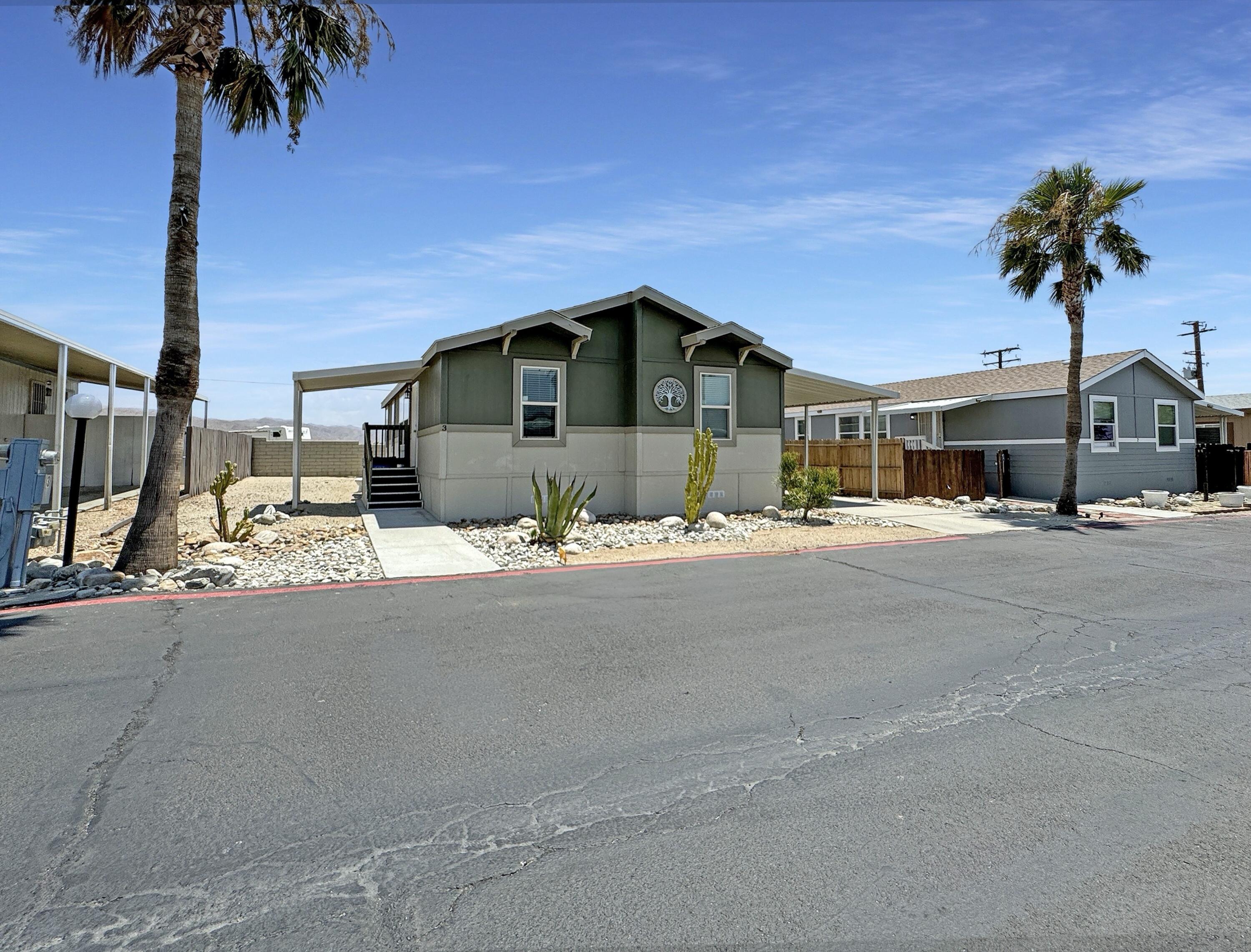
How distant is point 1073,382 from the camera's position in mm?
18203

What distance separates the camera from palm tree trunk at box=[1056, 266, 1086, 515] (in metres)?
17.8

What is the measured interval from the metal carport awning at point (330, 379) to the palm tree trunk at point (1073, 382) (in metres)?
15.7

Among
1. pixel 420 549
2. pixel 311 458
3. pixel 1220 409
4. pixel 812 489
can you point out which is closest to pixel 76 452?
pixel 420 549

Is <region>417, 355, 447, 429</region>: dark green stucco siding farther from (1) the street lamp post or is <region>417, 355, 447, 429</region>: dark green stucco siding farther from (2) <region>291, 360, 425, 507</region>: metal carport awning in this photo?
(1) the street lamp post

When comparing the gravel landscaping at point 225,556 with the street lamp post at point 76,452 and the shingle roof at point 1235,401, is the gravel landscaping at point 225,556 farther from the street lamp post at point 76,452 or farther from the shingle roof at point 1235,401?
the shingle roof at point 1235,401

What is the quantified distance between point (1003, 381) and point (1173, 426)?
569 cm

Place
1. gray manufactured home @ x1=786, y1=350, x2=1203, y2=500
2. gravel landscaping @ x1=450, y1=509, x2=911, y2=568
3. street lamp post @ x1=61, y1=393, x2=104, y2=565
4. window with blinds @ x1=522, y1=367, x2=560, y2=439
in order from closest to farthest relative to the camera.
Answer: street lamp post @ x1=61, y1=393, x2=104, y2=565 < gravel landscaping @ x1=450, y1=509, x2=911, y2=568 < window with blinds @ x1=522, y1=367, x2=560, y2=439 < gray manufactured home @ x1=786, y1=350, x2=1203, y2=500

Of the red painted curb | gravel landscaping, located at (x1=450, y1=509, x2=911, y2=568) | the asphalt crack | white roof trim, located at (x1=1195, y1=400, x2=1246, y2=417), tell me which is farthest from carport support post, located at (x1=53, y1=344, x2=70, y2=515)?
white roof trim, located at (x1=1195, y1=400, x2=1246, y2=417)

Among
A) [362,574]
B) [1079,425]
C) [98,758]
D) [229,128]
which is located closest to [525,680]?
[98,758]

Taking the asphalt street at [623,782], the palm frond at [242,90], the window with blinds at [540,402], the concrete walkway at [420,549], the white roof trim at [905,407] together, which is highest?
the palm frond at [242,90]

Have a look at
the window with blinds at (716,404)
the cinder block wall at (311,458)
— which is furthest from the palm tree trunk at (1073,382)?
the cinder block wall at (311,458)

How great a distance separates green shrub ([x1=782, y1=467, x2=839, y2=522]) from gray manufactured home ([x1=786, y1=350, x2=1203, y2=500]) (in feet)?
20.0

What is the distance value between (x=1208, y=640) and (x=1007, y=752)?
12.6 feet

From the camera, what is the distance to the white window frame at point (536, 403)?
14.5m
